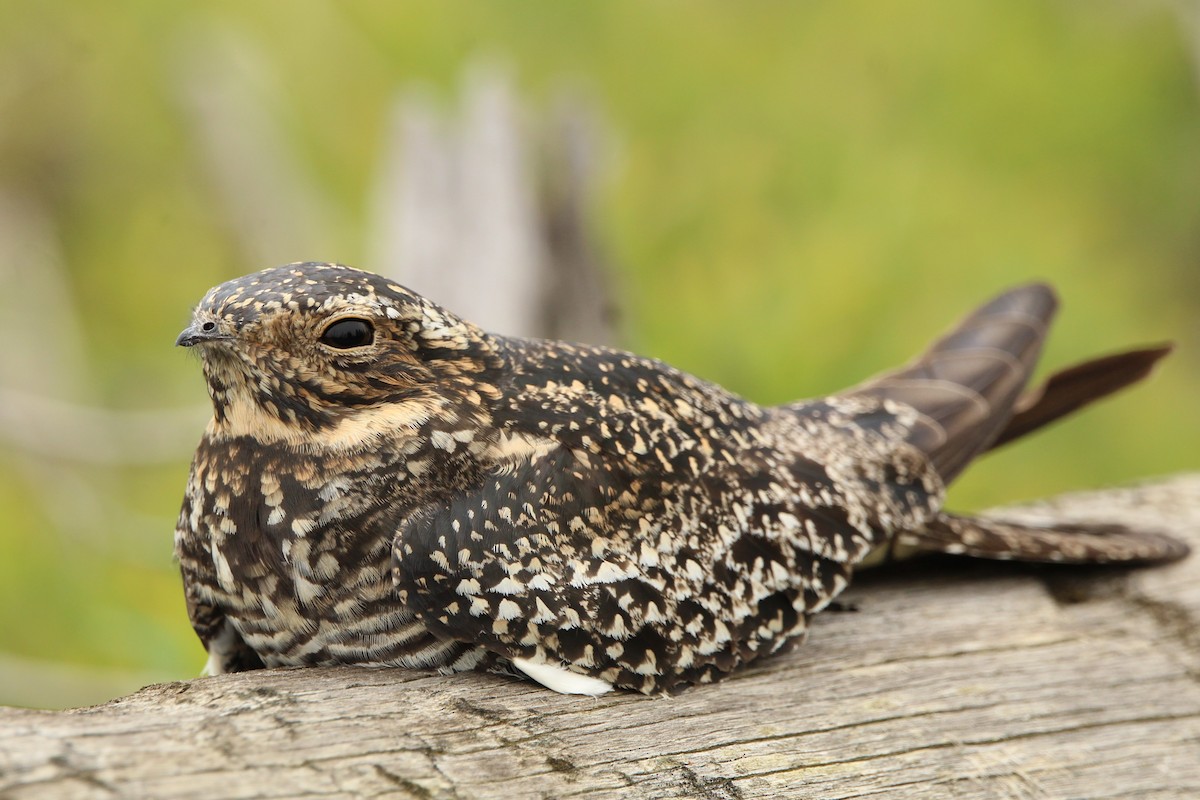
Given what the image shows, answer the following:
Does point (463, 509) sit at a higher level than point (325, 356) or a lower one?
lower

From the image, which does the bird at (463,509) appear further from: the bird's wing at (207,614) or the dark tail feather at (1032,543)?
the dark tail feather at (1032,543)

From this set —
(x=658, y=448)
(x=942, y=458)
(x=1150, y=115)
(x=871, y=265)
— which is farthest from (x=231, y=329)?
(x=1150, y=115)

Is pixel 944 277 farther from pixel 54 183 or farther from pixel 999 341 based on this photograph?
pixel 54 183

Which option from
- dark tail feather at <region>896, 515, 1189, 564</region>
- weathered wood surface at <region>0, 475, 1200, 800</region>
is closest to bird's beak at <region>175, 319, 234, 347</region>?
weathered wood surface at <region>0, 475, 1200, 800</region>

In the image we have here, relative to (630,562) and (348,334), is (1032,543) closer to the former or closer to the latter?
(630,562)

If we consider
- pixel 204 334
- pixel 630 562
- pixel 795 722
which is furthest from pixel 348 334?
pixel 795 722

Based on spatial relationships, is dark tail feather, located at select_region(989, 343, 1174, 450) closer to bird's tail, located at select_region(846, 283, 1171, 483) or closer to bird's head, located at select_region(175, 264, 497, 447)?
bird's tail, located at select_region(846, 283, 1171, 483)

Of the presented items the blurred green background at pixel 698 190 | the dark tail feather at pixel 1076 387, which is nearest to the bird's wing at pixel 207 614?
the dark tail feather at pixel 1076 387
